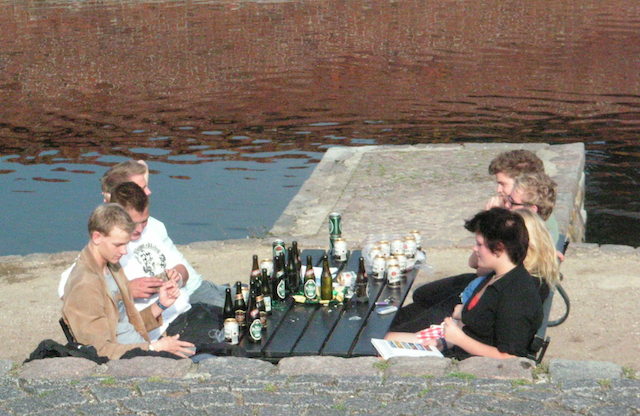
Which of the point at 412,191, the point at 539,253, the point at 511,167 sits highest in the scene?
the point at 511,167

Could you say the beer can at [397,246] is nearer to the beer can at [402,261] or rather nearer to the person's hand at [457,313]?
the beer can at [402,261]

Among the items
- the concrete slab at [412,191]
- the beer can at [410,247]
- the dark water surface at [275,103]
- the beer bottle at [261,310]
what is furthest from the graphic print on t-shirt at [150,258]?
the dark water surface at [275,103]

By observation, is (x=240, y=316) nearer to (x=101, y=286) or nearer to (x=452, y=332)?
(x=101, y=286)

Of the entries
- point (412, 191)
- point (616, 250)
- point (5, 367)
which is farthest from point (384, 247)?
point (412, 191)

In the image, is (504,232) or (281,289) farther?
(281,289)

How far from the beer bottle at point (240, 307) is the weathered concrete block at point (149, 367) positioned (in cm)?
37

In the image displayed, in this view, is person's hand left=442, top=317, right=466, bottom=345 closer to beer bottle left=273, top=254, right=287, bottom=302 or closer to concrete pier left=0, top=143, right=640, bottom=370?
beer bottle left=273, top=254, right=287, bottom=302

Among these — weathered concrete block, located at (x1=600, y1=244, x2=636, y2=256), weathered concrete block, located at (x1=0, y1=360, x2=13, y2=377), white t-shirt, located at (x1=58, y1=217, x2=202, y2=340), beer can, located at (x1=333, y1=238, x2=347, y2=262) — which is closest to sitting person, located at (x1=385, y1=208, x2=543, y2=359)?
beer can, located at (x1=333, y1=238, x2=347, y2=262)

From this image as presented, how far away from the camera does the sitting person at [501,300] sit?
5.60 metres

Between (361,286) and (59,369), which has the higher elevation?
(361,286)

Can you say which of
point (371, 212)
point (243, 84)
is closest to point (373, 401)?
point (371, 212)

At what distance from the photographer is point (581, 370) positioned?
226 inches

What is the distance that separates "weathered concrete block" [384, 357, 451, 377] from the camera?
577 cm

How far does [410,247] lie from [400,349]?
141 cm
